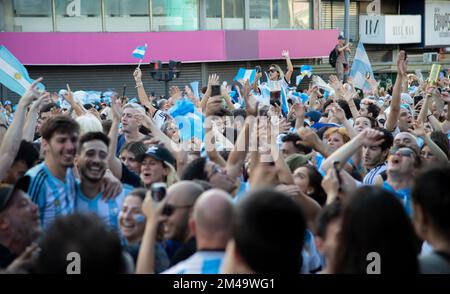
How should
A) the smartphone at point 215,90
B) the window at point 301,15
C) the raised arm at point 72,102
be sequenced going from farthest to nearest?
the window at point 301,15 → the smartphone at point 215,90 → the raised arm at point 72,102

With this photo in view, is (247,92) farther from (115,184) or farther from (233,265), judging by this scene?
(233,265)

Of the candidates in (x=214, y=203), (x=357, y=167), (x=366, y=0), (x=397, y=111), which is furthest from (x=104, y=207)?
(x=366, y=0)

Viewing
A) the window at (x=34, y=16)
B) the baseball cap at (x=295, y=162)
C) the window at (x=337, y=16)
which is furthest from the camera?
the window at (x=337, y=16)

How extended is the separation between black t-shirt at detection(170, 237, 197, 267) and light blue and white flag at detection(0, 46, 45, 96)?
566 centimetres

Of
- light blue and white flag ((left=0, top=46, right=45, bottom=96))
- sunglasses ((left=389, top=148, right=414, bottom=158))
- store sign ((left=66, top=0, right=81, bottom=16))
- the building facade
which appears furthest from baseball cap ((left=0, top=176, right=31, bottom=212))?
store sign ((left=66, top=0, right=81, bottom=16))

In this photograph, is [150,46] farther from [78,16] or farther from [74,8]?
[74,8]

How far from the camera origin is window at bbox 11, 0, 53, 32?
2845 centimetres

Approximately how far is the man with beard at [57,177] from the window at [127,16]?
2460 cm

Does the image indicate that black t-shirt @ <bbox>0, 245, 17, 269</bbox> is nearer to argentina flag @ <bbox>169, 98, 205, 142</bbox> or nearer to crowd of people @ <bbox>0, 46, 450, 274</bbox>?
crowd of people @ <bbox>0, 46, 450, 274</bbox>

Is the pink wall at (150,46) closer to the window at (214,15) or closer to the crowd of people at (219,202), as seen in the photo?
the window at (214,15)

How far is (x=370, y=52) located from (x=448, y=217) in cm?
3810

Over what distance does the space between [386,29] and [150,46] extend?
50.8 feet

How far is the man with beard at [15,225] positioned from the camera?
166 inches

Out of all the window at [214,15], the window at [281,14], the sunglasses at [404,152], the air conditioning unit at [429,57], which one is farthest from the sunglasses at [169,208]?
the air conditioning unit at [429,57]
